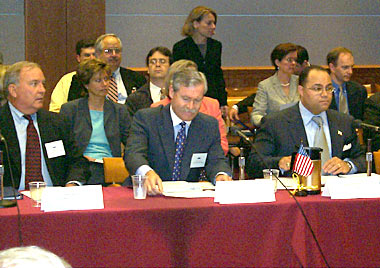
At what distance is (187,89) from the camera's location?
3523 mm

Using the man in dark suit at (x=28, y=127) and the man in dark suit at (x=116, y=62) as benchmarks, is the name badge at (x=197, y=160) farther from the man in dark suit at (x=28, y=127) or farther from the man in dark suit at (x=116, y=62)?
the man in dark suit at (x=116, y=62)

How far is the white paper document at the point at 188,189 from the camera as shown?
309cm

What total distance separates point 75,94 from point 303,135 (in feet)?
7.29

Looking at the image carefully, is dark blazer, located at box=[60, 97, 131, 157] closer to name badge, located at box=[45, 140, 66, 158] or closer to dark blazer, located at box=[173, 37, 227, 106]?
name badge, located at box=[45, 140, 66, 158]

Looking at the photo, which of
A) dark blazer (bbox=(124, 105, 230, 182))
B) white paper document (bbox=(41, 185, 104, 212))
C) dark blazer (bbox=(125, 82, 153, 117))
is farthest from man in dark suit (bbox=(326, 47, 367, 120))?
white paper document (bbox=(41, 185, 104, 212))

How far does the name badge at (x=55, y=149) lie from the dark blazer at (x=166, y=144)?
0.43 m

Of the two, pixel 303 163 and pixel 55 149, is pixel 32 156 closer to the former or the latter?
pixel 55 149

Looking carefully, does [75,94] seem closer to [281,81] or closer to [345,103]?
[281,81]

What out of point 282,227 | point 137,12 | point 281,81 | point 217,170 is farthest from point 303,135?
point 137,12

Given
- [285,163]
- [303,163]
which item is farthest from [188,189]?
[285,163]

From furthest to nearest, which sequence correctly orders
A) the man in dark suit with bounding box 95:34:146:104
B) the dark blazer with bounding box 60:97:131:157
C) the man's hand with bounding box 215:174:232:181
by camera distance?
the man in dark suit with bounding box 95:34:146:104, the dark blazer with bounding box 60:97:131:157, the man's hand with bounding box 215:174:232:181

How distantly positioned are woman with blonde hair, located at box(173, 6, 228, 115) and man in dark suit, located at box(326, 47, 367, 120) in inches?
41.4

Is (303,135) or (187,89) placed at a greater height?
(187,89)

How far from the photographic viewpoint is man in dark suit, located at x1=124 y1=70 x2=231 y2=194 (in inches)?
139
